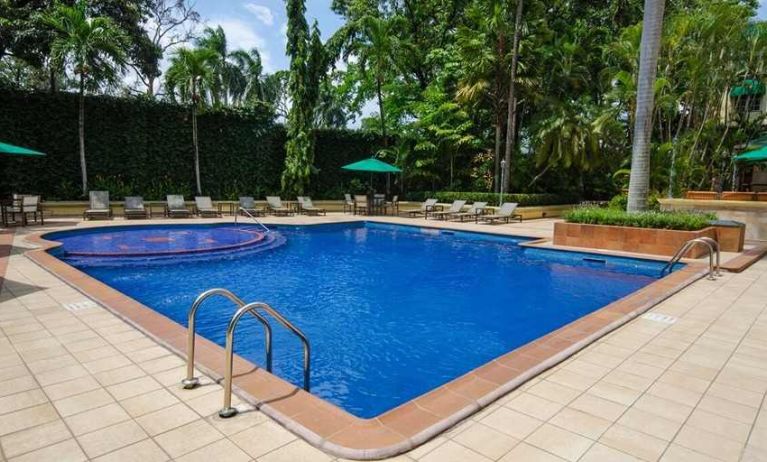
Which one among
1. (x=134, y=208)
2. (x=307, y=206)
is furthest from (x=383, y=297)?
(x=307, y=206)

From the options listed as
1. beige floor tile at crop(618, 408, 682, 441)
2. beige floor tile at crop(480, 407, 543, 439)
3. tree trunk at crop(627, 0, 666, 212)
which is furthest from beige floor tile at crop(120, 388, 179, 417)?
tree trunk at crop(627, 0, 666, 212)

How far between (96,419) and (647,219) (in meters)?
11.6

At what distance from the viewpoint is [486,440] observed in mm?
2859

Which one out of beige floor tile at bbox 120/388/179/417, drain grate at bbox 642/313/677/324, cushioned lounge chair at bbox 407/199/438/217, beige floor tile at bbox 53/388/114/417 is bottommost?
drain grate at bbox 642/313/677/324

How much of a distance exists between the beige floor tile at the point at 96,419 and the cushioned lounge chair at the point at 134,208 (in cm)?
1409

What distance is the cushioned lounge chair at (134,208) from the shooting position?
1538 centimetres

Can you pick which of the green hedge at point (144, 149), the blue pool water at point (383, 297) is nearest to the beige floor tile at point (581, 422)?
the blue pool water at point (383, 297)

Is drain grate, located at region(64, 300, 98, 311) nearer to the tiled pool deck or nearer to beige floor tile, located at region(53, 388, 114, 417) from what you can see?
the tiled pool deck

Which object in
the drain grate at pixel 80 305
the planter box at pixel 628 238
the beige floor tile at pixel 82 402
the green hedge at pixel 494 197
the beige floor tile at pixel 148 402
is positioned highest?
the green hedge at pixel 494 197

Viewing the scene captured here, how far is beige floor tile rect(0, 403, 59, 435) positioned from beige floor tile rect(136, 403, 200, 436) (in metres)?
0.62

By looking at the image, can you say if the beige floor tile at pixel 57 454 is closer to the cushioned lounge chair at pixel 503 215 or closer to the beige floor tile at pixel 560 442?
the beige floor tile at pixel 560 442

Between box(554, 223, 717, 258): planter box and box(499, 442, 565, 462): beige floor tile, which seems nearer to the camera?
box(499, 442, 565, 462): beige floor tile

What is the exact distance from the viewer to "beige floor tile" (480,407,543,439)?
2975 millimetres

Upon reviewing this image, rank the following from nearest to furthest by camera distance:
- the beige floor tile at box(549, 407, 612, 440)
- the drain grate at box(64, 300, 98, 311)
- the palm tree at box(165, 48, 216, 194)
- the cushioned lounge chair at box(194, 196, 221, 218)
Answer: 1. the beige floor tile at box(549, 407, 612, 440)
2. the drain grate at box(64, 300, 98, 311)
3. the cushioned lounge chair at box(194, 196, 221, 218)
4. the palm tree at box(165, 48, 216, 194)
